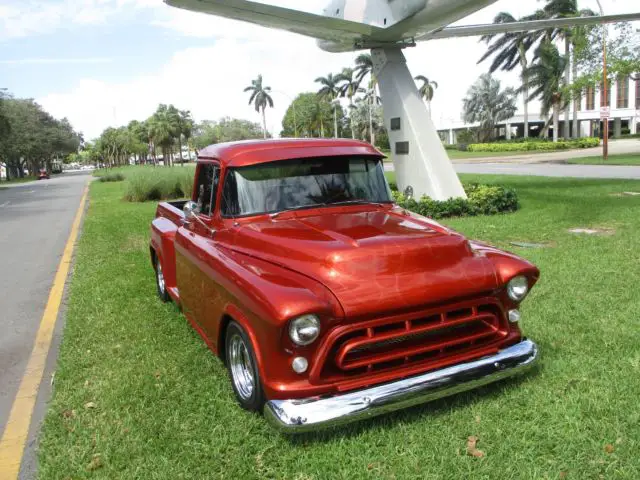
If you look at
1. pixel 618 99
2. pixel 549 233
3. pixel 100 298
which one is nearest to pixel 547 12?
pixel 618 99

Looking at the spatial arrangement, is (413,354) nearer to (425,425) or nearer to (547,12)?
(425,425)

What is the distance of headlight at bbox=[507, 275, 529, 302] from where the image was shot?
132 inches

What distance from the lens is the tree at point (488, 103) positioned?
6762cm

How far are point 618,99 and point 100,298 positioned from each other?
250 ft

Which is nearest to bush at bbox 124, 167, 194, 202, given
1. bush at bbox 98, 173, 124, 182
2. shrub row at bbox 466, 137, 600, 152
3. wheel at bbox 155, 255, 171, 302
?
wheel at bbox 155, 255, 171, 302

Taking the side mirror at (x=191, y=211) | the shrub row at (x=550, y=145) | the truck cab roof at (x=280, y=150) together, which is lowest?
the shrub row at (x=550, y=145)

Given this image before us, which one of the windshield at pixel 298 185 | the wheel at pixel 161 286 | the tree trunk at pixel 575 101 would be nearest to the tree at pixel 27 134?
the tree trunk at pixel 575 101

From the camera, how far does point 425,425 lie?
10.5 feet

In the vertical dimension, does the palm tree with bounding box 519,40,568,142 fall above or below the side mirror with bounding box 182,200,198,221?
above

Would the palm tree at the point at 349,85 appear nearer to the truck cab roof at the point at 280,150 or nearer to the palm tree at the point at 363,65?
the palm tree at the point at 363,65

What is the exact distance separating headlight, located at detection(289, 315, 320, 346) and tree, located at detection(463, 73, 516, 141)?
230 feet

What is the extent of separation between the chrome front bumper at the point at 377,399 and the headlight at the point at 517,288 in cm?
45

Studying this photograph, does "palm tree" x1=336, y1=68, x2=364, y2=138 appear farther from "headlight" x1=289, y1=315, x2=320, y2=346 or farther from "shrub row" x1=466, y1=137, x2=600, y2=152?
"headlight" x1=289, y1=315, x2=320, y2=346

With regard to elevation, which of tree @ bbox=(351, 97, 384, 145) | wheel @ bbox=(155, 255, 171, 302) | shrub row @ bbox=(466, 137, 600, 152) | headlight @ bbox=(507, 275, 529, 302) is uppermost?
tree @ bbox=(351, 97, 384, 145)
